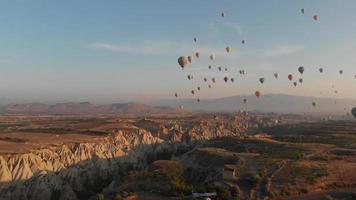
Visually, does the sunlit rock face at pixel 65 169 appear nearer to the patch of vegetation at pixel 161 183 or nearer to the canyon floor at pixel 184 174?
the canyon floor at pixel 184 174

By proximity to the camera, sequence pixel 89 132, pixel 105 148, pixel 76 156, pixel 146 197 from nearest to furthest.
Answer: pixel 146 197 → pixel 76 156 → pixel 105 148 → pixel 89 132

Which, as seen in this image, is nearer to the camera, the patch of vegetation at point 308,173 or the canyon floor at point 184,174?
the canyon floor at point 184,174

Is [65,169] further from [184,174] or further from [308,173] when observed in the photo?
[308,173]

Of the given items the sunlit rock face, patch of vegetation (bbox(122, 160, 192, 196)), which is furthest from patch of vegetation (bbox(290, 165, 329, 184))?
the sunlit rock face

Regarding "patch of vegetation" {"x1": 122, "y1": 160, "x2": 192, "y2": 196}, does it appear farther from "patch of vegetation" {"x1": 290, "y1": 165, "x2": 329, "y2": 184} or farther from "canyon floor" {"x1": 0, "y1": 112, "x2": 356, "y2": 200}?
"patch of vegetation" {"x1": 290, "y1": 165, "x2": 329, "y2": 184}

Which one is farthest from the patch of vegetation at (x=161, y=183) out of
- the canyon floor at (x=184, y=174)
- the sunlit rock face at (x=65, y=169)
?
the sunlit rock face at (x=65, y=169)

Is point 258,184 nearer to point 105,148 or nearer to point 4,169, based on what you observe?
point 4,169

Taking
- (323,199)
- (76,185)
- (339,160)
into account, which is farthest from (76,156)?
(323,199)

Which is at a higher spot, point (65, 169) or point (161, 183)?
point (161, 183)

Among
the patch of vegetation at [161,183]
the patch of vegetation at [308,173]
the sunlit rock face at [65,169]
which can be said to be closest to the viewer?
the patch of vegetation at [161,183]

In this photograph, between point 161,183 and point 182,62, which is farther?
point 182,62

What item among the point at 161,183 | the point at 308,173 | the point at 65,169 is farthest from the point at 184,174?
the point at 65,169
